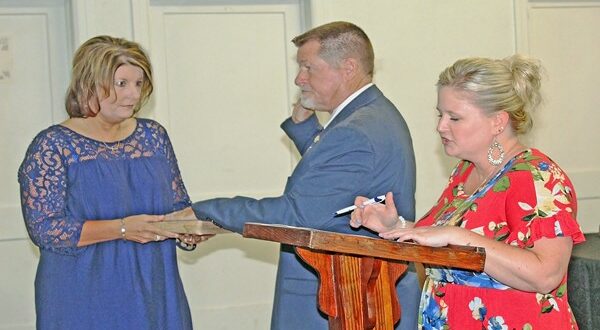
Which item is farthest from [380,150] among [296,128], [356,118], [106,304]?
[106,304]

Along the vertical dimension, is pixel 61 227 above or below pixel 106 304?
above

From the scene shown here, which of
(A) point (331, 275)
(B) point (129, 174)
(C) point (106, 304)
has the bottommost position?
(C) point (106, 304)

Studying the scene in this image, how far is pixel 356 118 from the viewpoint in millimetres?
2803

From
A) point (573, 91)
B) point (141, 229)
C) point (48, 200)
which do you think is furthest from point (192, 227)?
point (573, 91)

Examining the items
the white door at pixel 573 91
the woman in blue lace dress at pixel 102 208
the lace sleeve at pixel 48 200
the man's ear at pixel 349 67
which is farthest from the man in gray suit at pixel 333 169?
the white door at pixel 573 91

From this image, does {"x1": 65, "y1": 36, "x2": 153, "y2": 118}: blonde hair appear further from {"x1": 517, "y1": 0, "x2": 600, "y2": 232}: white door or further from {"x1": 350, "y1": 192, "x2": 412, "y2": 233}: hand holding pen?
{"x1": 517, "y1": 0, "x2": 600, "y2": 232}: white door

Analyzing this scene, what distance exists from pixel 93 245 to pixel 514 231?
4.54 ft

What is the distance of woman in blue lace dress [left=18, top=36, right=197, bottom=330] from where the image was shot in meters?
2.93

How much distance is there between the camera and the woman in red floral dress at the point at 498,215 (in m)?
2.05

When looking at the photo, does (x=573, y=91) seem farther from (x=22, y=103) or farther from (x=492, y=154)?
(x=492, y=154)

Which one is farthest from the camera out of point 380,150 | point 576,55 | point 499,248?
point 576,55

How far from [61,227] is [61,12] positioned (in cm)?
204

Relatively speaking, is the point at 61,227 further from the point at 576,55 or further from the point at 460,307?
the point at 576,55

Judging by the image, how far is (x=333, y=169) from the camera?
8.95 feet
